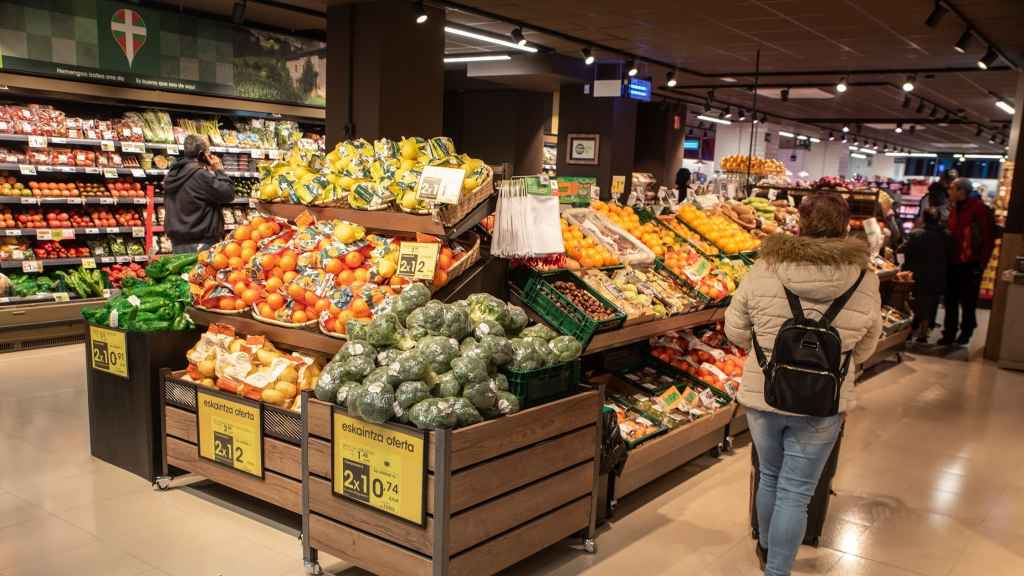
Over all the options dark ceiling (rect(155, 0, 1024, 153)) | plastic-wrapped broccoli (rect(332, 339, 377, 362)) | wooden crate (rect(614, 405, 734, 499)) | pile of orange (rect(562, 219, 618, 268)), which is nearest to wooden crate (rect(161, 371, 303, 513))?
plastic-wrapped broccoli (rect(332, 339, 377, 362))

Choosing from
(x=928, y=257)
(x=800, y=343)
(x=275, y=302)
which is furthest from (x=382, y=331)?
(x=928, y=257)

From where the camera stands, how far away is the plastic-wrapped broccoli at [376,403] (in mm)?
2747

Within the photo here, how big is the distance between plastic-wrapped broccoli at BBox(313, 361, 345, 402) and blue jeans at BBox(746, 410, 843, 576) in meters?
1.58

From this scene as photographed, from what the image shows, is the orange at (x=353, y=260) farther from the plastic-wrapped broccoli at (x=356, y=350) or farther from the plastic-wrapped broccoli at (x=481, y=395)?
the plastic-wrapped broccoli at (x=481, y=395)

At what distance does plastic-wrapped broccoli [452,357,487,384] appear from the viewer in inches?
112

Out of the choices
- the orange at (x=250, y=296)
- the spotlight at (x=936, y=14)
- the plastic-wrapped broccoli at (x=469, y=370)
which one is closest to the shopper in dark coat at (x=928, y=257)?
the spotlight at (x=936, y=14)

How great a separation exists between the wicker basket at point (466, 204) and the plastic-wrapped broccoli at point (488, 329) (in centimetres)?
57

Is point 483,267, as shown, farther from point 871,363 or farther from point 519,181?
point 871,363

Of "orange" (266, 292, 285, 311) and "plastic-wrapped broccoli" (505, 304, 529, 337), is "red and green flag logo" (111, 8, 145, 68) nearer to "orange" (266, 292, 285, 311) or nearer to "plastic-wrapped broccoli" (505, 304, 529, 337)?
"orange" (266, 292, 285, 311)

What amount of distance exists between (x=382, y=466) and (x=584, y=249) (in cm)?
209

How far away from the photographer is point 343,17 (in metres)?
7.18

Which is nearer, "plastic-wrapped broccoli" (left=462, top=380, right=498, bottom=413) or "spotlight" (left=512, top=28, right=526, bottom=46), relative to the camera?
"plastic-wrapped broccoli" (left=462, top=380, right=498, bottom=413)

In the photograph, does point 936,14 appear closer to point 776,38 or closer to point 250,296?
point 776,38

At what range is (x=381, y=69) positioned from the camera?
23.1 feet
